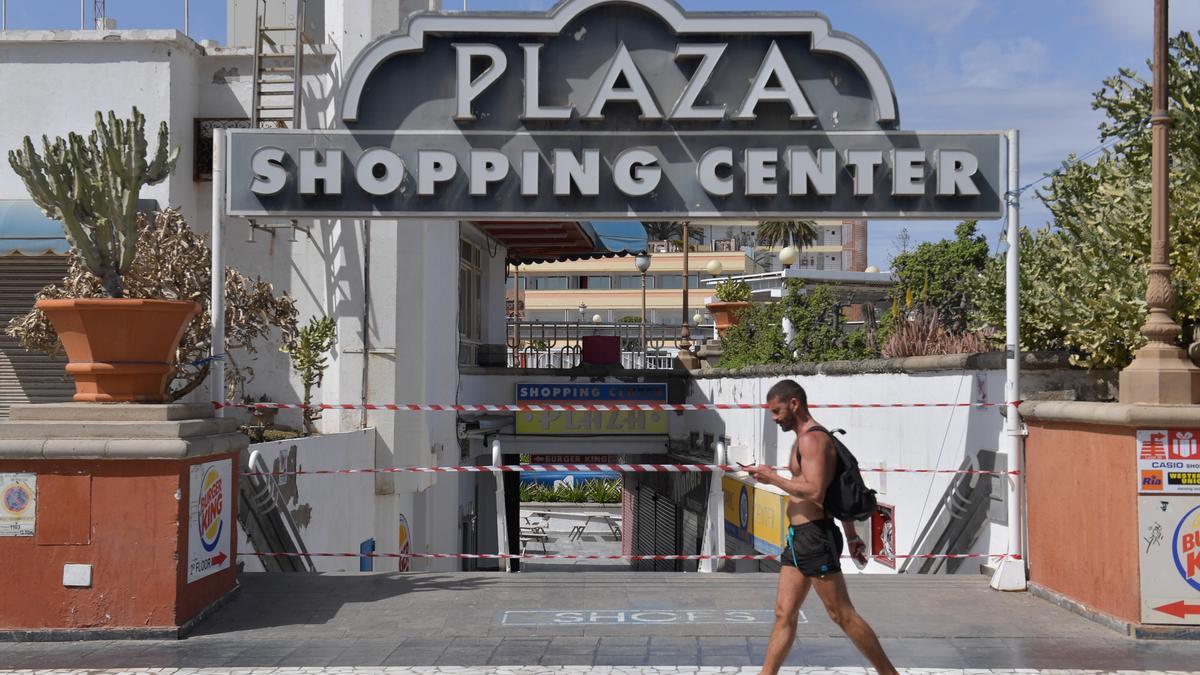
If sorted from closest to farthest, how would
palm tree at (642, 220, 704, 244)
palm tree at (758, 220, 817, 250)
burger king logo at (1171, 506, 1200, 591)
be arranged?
1. burger king logo at (1171, 506, 1200, 591)
2. palm tree at (758, 220, 817, 250)
3. palm tree at (642, 220, 704, 244)

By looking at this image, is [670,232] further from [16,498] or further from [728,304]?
[16,498]

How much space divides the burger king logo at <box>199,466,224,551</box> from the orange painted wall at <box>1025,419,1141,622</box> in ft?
21.5

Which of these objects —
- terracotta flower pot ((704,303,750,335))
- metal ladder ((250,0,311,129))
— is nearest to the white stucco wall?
metal ladder ((250,0,311,129))

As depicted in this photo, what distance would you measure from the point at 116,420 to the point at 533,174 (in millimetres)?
4166

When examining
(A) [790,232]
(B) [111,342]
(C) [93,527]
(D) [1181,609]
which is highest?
(A) [790,232]

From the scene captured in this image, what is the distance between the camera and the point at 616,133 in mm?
11039

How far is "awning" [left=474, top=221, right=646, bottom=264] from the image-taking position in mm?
23641

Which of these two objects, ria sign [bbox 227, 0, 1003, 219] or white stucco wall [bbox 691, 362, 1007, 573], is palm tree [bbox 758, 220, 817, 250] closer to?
white stucco wall [bbox 691, 362, 1007, 573]

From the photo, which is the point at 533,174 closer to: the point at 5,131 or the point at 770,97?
the point at 770,97

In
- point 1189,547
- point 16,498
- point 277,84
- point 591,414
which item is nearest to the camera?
point 1189,547

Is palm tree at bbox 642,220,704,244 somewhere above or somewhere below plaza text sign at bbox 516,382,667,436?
above

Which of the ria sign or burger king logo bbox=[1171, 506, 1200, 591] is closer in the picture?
burger king logo bbox=[1171, 506, 1200, 591]

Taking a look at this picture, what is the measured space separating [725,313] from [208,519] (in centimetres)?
1776

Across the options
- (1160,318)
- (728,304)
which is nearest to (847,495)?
(1160,318)
